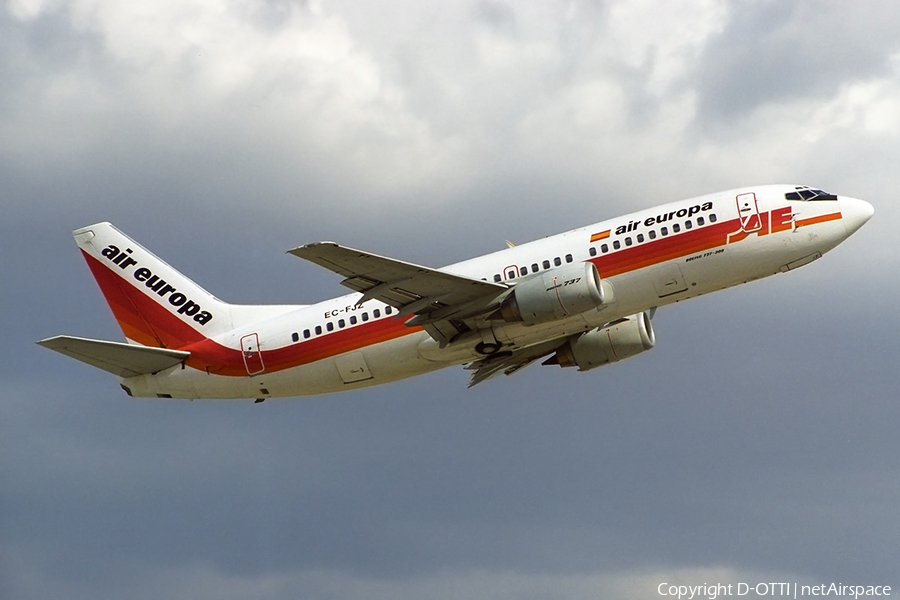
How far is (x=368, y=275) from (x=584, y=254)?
9284 mm

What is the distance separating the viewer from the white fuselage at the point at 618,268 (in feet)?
155

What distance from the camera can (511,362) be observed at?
54.7 meters

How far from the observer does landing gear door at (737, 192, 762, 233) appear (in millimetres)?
47469

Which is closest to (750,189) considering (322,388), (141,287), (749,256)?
(749,256)

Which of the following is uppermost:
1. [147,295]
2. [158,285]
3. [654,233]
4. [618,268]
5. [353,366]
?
[158,285]

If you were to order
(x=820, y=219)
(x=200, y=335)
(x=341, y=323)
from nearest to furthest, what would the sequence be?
(x=820, y=219) → (x=341, y=323) → (x=200, y=335)

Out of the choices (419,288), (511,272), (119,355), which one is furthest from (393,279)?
(119,355)

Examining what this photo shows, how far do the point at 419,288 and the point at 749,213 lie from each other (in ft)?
46.4

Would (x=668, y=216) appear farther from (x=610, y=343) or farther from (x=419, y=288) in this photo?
(x=419, y=288)

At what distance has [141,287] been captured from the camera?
2223 inches

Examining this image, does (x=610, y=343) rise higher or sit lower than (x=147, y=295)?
lower

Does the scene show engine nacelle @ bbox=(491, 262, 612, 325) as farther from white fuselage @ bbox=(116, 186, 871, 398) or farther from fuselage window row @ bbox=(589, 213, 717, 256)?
fuselage window row @ bbox=(589, 213, 717, 256)

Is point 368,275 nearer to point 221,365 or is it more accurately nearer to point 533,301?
point 533,301

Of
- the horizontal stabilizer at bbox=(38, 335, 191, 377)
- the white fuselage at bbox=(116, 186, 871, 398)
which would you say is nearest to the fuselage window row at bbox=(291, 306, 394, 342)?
the white fuselage at bbox=(116, 186, 871, 398)
